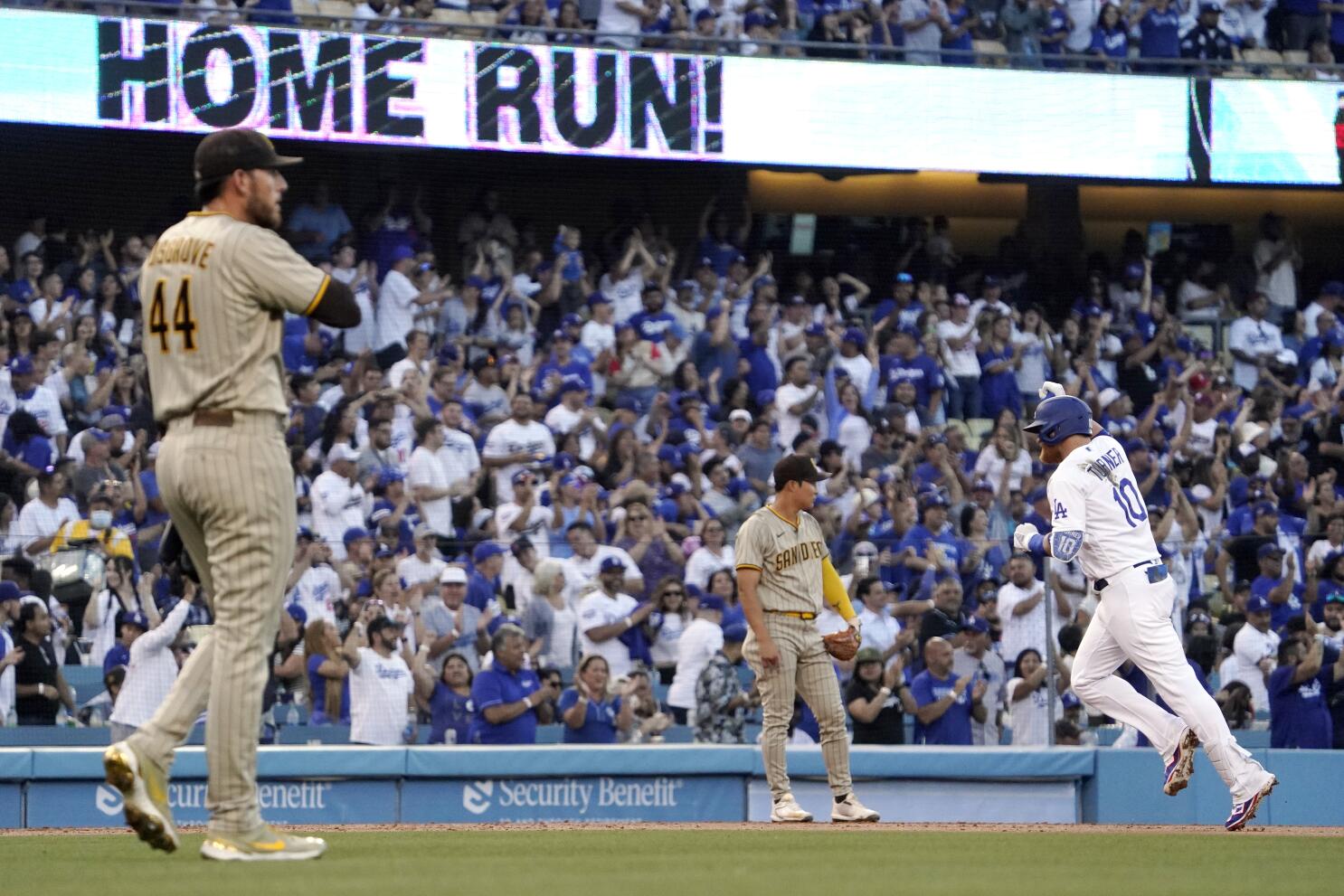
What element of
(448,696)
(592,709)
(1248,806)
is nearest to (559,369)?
(592,709)

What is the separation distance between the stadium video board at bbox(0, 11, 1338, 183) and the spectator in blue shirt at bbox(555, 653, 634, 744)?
7103 mm

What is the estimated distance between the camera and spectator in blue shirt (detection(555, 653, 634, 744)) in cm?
1128

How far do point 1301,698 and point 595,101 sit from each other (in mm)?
8925

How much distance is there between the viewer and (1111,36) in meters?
19.9

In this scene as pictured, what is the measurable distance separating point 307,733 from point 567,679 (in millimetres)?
1511

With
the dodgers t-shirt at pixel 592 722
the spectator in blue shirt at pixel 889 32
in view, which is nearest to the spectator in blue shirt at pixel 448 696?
the dodgers t-shirt at pixel 592 722

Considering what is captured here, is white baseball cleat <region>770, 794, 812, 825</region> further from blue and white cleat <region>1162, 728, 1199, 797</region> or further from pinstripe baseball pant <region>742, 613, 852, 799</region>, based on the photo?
blue and white cleat <region>1162, 728, 1199, 797</region>

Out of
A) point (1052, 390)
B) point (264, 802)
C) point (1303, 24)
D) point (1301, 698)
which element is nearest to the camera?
point (1052, 390)

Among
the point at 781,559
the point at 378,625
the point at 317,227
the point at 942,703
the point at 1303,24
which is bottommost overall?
the point at 942,703

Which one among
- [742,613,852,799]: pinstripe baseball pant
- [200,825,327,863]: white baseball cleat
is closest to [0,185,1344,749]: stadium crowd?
[200,825,327,863]: white baseball cleat

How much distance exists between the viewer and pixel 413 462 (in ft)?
46.1

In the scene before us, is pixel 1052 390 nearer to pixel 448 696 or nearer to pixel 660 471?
pixel 448 696

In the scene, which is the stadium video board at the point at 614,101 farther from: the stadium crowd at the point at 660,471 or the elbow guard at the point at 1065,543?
the elbow guard at the point at 1065,543

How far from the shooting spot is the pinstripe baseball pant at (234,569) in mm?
5078
